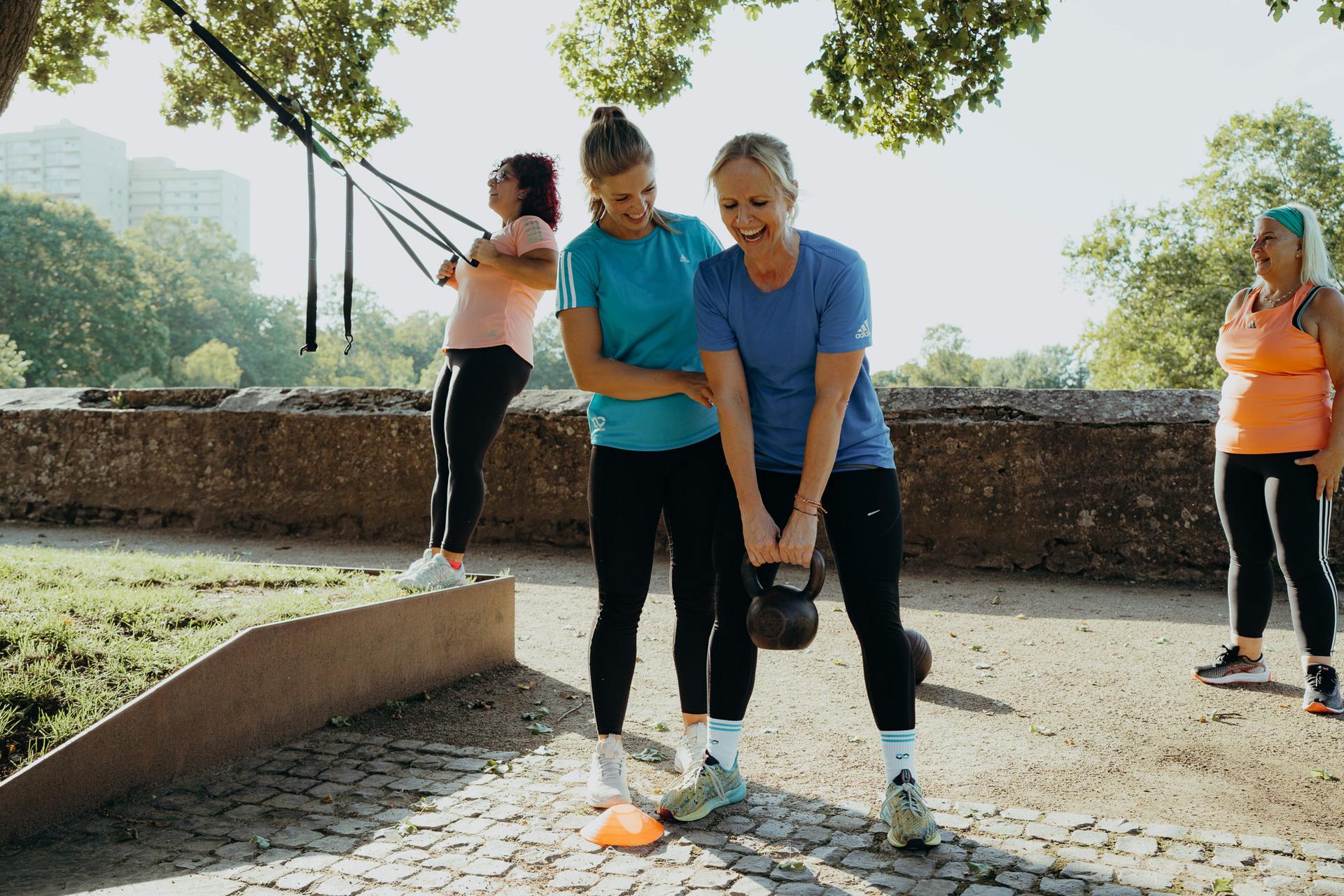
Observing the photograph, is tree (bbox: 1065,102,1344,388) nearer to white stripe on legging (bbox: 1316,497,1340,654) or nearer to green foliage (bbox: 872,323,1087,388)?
white stripe on legging (bbox: 1316,497,1340,654)

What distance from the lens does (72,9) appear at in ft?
28.5

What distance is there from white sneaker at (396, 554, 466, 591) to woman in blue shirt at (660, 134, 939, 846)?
5.94 feet

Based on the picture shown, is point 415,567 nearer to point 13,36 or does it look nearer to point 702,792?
point 702,792

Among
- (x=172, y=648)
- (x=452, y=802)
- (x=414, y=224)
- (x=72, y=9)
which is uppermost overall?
(x=72, y=9)

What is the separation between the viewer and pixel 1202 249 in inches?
1372

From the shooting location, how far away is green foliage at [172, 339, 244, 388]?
253ft

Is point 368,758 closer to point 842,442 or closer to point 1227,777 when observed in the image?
point 842,442

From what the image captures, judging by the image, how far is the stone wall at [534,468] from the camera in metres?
6.95

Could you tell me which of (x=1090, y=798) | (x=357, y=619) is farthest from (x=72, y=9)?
(x=1090, y=798)

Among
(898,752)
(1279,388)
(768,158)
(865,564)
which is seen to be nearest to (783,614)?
(865,564)

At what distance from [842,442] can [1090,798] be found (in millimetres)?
1351

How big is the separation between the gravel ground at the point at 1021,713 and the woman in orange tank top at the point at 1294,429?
288 mm

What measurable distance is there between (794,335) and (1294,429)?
2.59 meters

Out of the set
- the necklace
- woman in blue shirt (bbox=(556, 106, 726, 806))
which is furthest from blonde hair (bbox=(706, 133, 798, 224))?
the necklace
